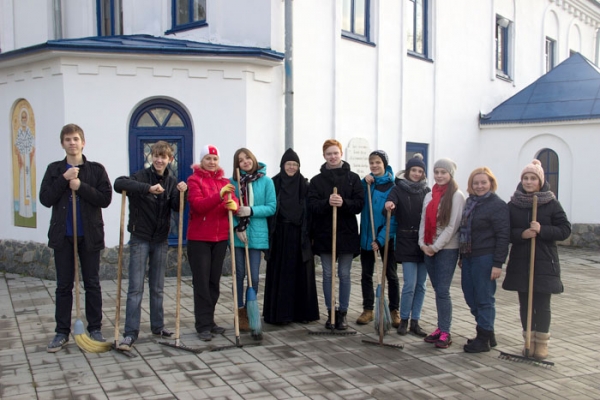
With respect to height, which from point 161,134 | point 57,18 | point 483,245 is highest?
point 57,18

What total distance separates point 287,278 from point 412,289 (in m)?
1.30

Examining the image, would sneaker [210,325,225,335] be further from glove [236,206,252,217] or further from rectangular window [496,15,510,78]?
rectangular window [496,15,510,78]

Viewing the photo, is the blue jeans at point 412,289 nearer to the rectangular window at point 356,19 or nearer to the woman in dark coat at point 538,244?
the woman in dark coat at point 538,244

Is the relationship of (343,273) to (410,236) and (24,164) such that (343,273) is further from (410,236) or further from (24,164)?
(24,164)

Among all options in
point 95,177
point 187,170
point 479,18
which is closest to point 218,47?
point 187,170

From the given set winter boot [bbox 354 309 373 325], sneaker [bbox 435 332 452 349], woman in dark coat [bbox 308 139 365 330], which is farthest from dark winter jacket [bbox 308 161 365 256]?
sneaker [bbox 435 332 452 349]

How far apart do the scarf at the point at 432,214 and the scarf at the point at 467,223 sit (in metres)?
0.26

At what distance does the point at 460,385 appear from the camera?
15.4 ft

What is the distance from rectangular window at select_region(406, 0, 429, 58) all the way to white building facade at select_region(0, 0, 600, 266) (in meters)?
0.04

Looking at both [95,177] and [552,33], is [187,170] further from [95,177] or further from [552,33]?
[552,33]

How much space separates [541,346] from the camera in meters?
5.35

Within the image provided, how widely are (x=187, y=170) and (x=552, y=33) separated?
13469 mm

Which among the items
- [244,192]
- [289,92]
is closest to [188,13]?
[289,92]

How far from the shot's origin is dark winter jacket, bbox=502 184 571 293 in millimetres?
5160
